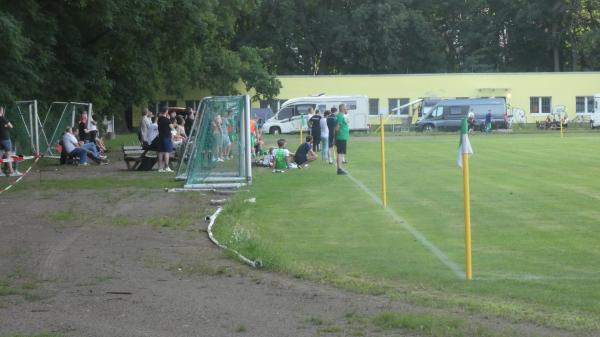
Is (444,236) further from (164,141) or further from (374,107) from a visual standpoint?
(374,107)

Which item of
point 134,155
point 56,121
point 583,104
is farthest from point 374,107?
point 134,155

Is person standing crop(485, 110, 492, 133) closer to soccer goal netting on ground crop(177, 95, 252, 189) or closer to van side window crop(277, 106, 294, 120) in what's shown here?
van side window crop(277, 106, 294, 120)

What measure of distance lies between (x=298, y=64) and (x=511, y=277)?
8432 cm

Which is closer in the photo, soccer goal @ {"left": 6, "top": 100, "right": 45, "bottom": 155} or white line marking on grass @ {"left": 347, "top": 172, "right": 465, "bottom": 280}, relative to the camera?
white line marking on grass @ {"left": 347, "top": 172, "right": 465, "bottom": 280}

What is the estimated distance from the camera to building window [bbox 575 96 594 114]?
7538cm

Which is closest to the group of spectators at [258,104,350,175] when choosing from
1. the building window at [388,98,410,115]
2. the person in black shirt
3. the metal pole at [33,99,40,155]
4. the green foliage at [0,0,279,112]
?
the green foliage at [0,0,279,112]

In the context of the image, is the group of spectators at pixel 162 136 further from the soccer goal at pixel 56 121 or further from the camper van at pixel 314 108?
the camper van at pixel 314 108

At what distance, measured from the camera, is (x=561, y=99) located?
75.4 meters

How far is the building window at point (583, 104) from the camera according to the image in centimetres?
7538

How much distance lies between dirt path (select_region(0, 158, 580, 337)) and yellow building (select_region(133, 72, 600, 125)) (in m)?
61.0

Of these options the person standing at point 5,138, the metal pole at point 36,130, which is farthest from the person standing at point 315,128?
the person standing at point 5,138

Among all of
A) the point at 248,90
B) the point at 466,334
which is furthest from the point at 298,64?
the point at 466,334

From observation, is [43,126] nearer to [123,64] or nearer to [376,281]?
[123,64]

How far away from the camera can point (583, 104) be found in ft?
249
